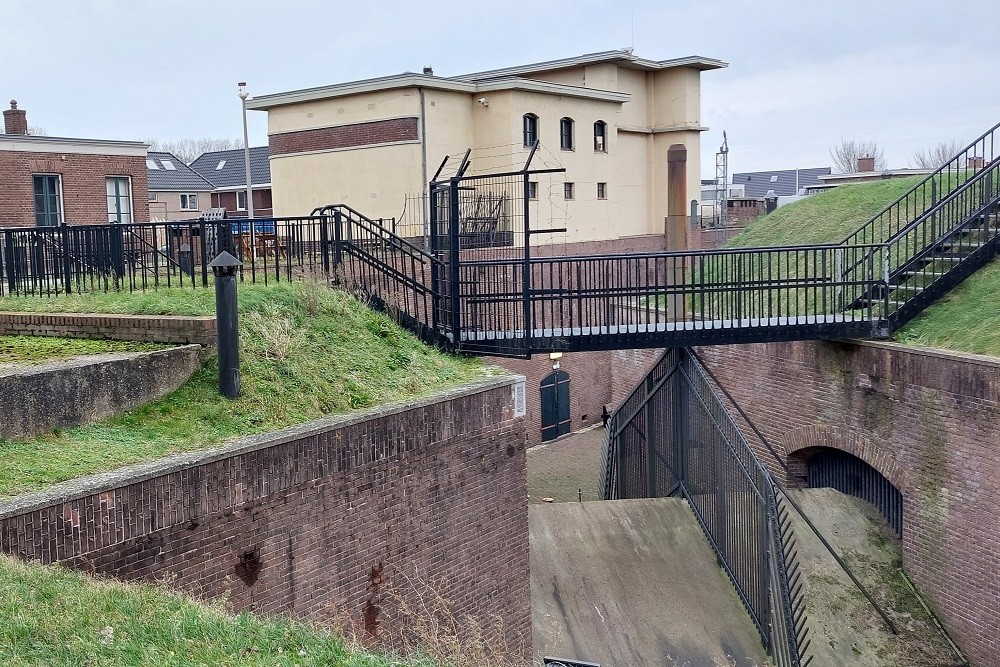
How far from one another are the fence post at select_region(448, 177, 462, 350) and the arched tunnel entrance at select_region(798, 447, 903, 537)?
7.27 metres

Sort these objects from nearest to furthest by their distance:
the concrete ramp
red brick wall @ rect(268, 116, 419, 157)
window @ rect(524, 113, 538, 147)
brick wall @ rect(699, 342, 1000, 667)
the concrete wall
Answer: the concrete wall, the concrete ramp, brick wall @ rect(699, 342, 1000, 667), red brick wall @ rect(268, 116, 419, 157), window @ rect(524, 113, 538, 147)

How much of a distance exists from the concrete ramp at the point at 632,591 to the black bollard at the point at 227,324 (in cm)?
511

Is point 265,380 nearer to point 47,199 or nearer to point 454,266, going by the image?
point 454,266

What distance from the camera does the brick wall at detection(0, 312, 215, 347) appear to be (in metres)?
10.4

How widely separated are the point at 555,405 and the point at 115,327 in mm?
19777

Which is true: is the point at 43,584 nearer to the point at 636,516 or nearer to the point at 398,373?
the point at 398,373

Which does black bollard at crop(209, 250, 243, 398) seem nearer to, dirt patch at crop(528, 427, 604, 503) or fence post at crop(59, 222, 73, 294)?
fence post at crop(59, 222, 73, 294)

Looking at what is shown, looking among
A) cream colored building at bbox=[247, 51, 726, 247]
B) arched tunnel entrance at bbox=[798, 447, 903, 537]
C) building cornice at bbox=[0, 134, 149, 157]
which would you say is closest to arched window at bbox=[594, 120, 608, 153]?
cream colored building at bbox=[247, 51, 726, 247]

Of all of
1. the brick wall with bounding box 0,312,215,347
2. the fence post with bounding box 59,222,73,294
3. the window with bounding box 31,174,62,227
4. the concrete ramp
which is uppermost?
the window with bounding box 31,174,62,227

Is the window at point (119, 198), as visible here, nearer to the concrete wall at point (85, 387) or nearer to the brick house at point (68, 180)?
the brick house at point (68, 180)

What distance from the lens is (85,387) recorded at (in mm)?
9086

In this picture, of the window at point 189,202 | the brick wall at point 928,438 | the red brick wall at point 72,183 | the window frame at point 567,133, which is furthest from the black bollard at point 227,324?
the window at point 189,202

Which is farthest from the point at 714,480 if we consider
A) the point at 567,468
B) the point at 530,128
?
the point at 530,128

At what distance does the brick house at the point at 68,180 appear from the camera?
1188 inches
